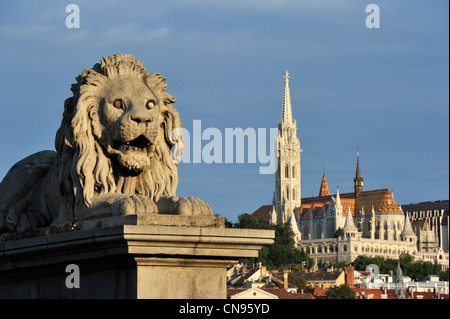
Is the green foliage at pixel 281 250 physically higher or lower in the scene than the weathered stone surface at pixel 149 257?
higher

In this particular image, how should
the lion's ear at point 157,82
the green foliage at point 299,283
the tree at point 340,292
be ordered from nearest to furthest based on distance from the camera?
1. the lion's ear at point 157,82
2. the tree at point 340,292
3. the green foliage at point 299,283

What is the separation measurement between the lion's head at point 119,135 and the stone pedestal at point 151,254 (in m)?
0.60

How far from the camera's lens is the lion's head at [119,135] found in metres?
9.13

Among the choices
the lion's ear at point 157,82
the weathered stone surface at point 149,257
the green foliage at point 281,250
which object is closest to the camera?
the weathered stone surface at point 149,257

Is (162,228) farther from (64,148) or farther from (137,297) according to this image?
(64,148)

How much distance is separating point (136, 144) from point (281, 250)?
6974 inches

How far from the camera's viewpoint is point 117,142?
919 cm

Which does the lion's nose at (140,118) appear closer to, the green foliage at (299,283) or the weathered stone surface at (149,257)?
the weathered stone surface at (149,257)

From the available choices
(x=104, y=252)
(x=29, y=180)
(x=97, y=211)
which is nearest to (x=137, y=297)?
(x=104, y=252)

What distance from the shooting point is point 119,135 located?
9.05m

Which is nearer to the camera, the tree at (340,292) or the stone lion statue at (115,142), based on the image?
the stone lion statue at (115,142)

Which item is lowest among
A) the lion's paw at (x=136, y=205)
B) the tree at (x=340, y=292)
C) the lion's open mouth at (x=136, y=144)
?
the lion's paw at (x=136, y=205)

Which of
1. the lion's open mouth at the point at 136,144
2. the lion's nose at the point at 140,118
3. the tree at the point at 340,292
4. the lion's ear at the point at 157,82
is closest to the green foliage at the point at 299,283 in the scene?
the tree at the point at 340,292
